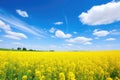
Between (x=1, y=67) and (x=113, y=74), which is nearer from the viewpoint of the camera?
(x=1, y=67)

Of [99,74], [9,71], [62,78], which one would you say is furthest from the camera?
[9,71]

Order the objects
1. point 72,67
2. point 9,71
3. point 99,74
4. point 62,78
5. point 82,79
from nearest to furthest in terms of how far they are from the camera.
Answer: point 62,78, point 82,79, point 99,74, point 9,71, point 72,67

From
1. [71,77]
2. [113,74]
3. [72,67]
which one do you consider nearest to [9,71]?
[72,67]

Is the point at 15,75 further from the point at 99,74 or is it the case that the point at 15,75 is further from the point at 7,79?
the point at 99,74

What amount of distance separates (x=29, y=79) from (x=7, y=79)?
2.52 ft

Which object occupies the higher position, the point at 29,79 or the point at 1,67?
the point at 1,67

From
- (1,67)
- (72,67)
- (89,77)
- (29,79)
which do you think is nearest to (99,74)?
(89,77)

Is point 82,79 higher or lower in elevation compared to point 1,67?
lower

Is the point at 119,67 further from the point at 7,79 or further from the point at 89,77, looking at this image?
the point at 7,79

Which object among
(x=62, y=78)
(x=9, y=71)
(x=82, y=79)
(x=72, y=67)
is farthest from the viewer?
(x=72, y=67)

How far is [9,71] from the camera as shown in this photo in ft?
23.4

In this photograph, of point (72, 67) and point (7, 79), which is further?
point (72, 67)

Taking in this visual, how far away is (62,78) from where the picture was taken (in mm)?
4926

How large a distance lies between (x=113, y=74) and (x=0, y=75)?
472 cm
